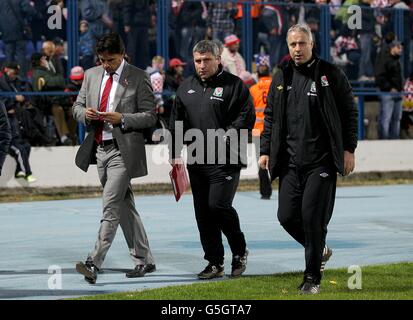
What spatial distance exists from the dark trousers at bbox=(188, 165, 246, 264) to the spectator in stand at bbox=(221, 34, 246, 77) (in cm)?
977

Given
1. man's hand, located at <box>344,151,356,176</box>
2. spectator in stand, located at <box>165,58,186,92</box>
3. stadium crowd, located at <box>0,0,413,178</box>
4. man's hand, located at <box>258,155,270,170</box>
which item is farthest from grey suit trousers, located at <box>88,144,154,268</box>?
spectator in stand, located at <box>165,58,186,92</box>

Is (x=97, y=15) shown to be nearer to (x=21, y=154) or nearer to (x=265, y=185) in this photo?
(x=21, y=154)

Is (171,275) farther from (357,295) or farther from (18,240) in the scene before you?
(18,240)

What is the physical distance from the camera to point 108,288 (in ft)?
32.0

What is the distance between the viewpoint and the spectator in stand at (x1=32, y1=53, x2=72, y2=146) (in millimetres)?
18656

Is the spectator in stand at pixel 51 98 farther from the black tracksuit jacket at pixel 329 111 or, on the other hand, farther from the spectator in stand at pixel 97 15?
the black tracksuit jacket at pixel 329 111

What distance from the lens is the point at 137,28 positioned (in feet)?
63.2

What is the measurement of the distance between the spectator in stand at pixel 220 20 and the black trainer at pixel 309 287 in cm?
1118

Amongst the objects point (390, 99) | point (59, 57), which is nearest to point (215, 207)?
point (59, 57)

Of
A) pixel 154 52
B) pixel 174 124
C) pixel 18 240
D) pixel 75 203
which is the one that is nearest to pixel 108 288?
pixel 174 124

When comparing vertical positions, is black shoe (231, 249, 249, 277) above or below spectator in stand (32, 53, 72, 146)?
below

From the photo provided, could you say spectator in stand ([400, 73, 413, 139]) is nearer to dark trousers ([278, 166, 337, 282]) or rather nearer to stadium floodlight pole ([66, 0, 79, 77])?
stadium floodlight pole ([66, 0, 79, 77])
